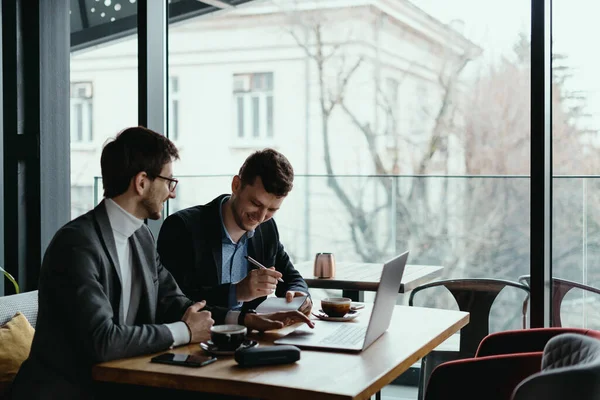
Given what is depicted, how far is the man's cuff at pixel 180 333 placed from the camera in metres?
1.83

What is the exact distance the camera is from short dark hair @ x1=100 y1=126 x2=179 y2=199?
1.91m

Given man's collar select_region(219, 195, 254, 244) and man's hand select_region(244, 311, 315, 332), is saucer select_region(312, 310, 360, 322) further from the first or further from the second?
man's collar select_region(219, 195, 254, 244)

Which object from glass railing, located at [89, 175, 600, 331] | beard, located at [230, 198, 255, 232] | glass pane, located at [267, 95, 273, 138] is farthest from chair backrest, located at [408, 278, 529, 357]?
glass pane, located at [267, 95, 273, 138]

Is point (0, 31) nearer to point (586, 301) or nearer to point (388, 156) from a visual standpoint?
point (586, 301)

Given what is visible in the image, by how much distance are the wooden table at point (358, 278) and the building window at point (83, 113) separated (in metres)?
7.49

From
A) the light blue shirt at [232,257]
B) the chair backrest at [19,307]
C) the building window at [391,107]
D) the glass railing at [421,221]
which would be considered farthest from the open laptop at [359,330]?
the building window at [391,107]

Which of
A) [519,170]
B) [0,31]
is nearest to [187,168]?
[519,170]

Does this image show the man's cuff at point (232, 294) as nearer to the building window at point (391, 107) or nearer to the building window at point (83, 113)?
the building window at point (391, 107)

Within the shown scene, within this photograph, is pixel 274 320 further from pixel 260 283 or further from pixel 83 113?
pixel 83 113

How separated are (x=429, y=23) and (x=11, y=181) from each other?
20.9 feet

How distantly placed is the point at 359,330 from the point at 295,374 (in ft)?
1.52

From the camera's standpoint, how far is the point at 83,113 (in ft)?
34.2

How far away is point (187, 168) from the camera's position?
10.8 m

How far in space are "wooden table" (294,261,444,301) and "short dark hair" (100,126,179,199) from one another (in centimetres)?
129
